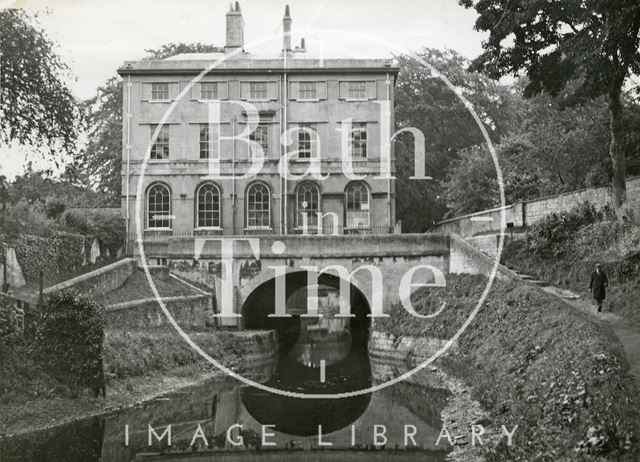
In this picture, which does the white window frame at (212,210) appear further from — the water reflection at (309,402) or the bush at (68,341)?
the bush at (68,341)

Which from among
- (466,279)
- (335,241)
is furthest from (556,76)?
(335,241)

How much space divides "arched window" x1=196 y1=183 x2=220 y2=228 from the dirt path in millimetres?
18157

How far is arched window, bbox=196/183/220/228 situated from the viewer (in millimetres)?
38562

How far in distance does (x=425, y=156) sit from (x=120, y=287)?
24.4m

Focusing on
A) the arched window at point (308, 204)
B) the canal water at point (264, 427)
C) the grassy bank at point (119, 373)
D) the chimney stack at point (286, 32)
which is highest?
the chimney stack at point (286, 32)

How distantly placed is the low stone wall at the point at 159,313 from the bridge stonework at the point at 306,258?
1776 mm

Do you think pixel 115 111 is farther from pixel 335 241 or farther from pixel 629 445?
pixel 629 445

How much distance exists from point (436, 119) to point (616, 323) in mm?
31566

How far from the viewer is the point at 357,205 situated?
38781 millimetres

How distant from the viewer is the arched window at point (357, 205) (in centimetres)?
3869

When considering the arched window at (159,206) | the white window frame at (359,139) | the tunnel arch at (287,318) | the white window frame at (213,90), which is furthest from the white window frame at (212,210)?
the white window frame at (359,139)

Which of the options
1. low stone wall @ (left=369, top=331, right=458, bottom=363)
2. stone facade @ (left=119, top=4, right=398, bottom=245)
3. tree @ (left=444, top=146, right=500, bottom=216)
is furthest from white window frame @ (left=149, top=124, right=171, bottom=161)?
tree @ (left=444, top=146, right=500, bottom=216)

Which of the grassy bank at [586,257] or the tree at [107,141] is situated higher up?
the tree at [107,141]

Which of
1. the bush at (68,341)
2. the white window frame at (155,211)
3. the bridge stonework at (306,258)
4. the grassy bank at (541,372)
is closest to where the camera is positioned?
the grassy bank at (541,372)
